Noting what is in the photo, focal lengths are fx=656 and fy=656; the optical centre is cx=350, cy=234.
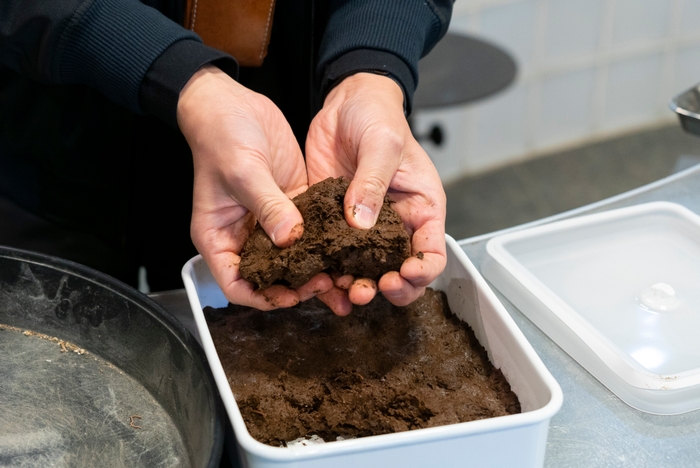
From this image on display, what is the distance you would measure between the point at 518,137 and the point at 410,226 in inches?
89.5

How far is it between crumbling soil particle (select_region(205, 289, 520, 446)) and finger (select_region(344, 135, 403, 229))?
0.50 feet

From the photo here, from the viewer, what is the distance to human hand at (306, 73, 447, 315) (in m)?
0.77

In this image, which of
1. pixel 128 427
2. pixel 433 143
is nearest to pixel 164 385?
pixel 128 427

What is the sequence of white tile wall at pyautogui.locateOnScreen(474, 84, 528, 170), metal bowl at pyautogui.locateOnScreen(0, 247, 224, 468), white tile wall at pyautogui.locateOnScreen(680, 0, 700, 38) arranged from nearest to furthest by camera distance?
1. metal bowl at pyautogui.locateOnScreen(0, 247, 224, 468)
2. white tile wall at pyautogui.locateOnScreen(474, 84, 528, 170)
3. white tile wall at pyautogui.locateOnScreen(680, 0, 700, 38)

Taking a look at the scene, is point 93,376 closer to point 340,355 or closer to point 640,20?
point 340,355

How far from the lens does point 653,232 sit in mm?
1105

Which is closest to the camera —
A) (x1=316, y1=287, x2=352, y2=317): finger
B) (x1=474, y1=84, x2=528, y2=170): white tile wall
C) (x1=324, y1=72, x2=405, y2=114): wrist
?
(x1=316, y1=287, x2=352, y2=317): finger

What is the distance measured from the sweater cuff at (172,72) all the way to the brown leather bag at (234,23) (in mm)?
103

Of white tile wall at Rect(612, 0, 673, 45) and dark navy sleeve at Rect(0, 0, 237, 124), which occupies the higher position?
dark navy sleeve at Rect(0, 0, 237, 124)

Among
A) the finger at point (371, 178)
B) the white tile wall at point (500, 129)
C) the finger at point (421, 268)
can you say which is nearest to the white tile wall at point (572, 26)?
the white tile wall at point (500, 129)

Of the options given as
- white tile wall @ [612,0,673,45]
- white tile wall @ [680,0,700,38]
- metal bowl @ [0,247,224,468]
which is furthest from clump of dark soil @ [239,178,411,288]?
white tile wall @ [680,0,700,38]

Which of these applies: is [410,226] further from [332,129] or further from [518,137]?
[518,137]

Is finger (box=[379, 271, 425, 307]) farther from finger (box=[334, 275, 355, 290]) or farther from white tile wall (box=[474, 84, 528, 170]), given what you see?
white tile wall (box=[474, 84, 528, 170])

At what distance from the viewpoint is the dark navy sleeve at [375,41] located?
39.9 inches
